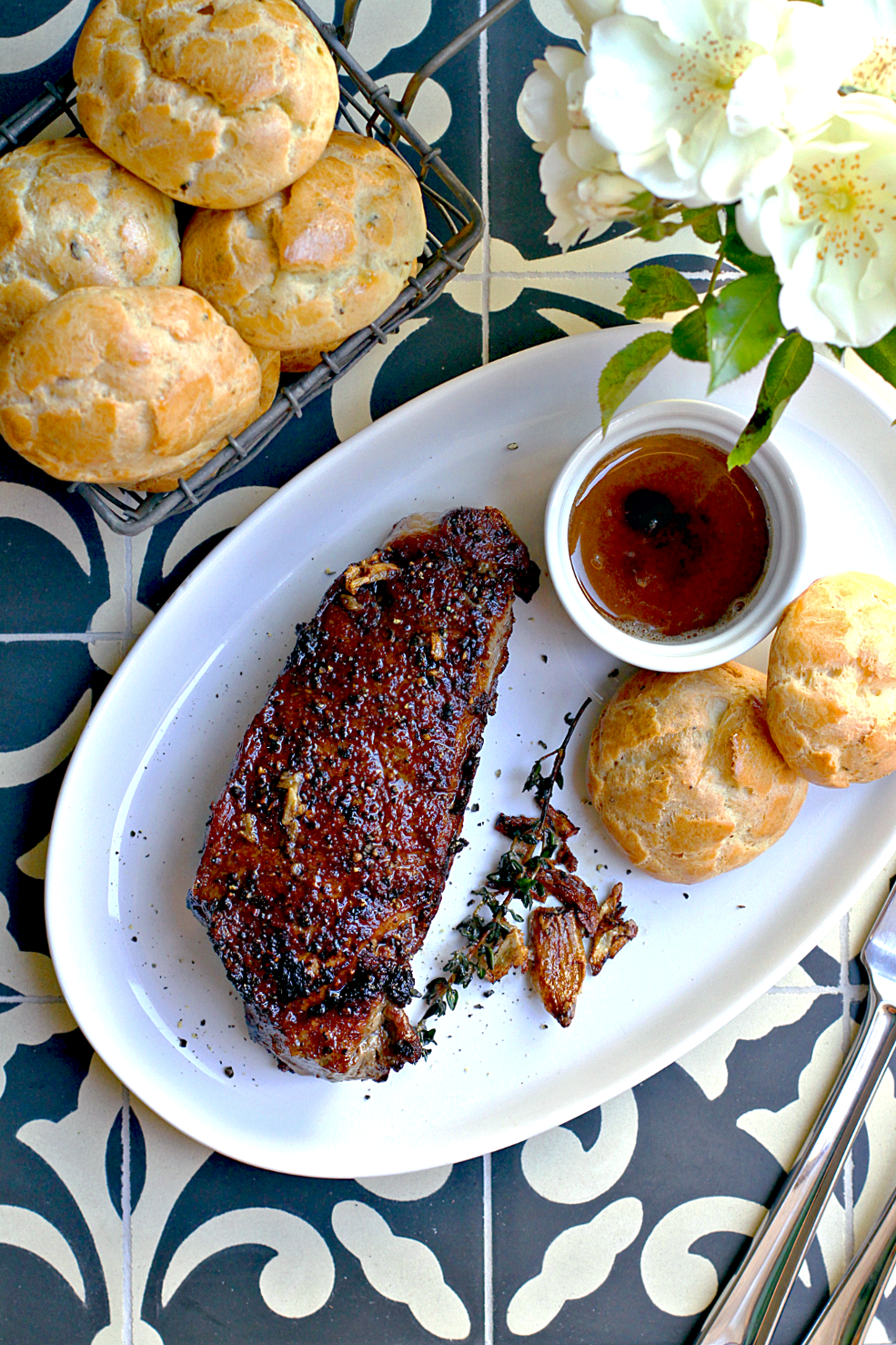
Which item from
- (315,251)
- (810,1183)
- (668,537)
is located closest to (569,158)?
(315,251)

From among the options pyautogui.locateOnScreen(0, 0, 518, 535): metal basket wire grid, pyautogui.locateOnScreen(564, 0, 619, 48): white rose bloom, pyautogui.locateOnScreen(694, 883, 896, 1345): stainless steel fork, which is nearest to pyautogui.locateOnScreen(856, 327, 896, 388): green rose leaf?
pyautogui.locateOnScreen(564, 0, 619, 48): white rose bloom

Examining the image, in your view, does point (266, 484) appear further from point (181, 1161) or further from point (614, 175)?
point (181, 1161)

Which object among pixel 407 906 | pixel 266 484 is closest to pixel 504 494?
pixel 266 484

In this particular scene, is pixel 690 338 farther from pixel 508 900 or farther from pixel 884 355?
pixel 508 900

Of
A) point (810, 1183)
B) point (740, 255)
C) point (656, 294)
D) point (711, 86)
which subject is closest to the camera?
point (711, 86)

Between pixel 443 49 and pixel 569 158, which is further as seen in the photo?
pixel 443 49

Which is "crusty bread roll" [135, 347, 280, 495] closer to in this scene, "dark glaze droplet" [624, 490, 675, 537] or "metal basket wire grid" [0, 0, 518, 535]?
"metal basket wire grid" [0, 0, 518, 535]
